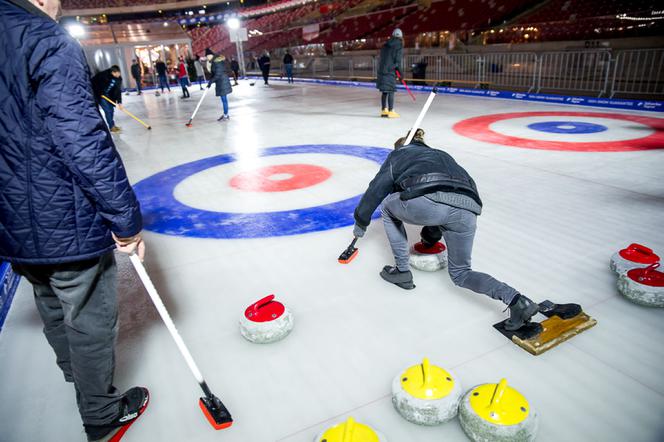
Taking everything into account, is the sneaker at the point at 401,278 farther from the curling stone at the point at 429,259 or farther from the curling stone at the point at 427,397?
the curling stone at the point at 427,397

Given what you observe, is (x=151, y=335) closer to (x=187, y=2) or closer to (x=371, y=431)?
(x=371, y=431)

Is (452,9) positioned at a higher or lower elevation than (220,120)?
higher

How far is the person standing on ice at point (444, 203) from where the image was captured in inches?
104

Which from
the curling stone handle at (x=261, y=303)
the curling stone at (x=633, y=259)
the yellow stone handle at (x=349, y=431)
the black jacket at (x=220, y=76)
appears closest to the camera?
the yellow stone handle at (x=349, y=431)

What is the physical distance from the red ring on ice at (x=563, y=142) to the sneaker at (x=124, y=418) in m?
7.16

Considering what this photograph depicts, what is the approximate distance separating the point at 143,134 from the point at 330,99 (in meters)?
7.22

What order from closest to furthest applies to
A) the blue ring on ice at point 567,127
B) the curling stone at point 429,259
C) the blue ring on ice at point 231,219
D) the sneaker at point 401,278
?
the sneaker at point 401,278
the curling stone at point 429,259
the blue ring on ice at point 231,219
the blue ring on ice at point 567,127

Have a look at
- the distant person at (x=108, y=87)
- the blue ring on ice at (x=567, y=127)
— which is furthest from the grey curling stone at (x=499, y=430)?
the distant person at (x=108, y=87)

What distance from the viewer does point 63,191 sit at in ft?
5.74

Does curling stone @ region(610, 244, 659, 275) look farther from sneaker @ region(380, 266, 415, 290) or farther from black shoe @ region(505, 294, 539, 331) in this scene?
sneaker @ region(380, 266, 415, 290)

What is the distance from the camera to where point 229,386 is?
2.47 metres

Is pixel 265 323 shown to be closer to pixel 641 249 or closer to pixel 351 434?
pixel 351 434

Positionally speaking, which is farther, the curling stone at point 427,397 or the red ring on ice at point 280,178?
the red ring on ice at point 280,178

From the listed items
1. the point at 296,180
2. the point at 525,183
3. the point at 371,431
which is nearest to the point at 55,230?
the point at 371,431
